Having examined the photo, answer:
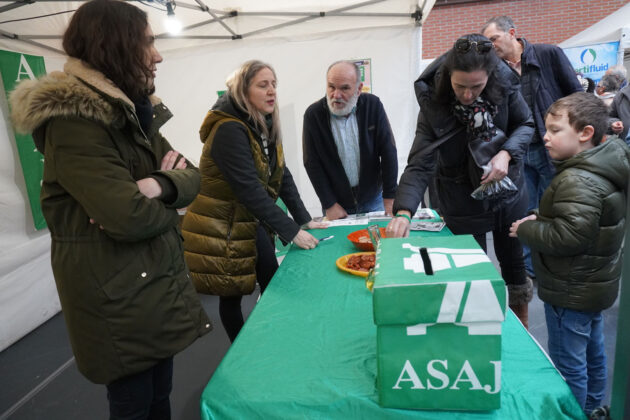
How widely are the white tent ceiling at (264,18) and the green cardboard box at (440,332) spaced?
116 inches

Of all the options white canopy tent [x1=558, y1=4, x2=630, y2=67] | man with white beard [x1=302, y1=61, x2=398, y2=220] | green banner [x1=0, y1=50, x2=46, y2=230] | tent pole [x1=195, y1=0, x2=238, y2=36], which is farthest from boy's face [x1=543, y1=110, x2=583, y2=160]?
white canopy tent [x1=558, y1=4, x2=630, y2=67]

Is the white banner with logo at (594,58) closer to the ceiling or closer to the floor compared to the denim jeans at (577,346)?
closer to the ceiling

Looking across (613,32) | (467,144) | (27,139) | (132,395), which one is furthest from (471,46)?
(613,32)

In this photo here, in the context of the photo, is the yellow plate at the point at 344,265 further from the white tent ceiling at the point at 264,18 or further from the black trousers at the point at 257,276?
the white tent ceiling at the point at 264,18

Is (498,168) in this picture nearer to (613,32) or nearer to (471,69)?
(471,69)

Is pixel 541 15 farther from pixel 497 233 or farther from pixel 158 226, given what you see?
pixel 158 226

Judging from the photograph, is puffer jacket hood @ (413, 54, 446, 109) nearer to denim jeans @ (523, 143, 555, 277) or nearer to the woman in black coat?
the woman in black coat

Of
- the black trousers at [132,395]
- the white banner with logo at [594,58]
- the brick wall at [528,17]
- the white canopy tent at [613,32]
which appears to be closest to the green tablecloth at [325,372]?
the black trousers at [132,395]

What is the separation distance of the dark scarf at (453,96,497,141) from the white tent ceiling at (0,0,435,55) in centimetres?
204

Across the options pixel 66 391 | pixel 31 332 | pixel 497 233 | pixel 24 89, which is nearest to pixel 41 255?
pixel 31 332

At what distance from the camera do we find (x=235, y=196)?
5.32 ft

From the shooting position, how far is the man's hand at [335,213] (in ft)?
7.52

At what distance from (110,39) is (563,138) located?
51.9 inches

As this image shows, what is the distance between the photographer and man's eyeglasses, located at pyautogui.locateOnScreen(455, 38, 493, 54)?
4.43 ft
